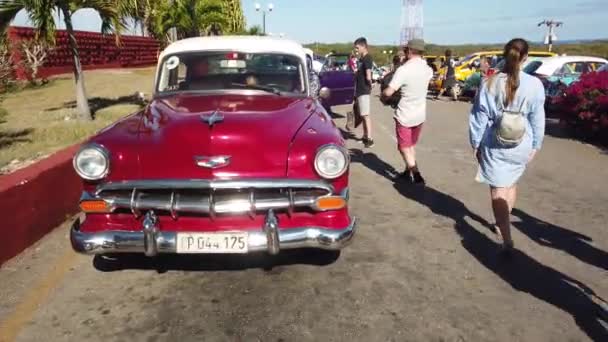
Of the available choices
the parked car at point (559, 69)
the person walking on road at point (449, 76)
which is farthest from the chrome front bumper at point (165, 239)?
the person walking on road at point (449, 76)

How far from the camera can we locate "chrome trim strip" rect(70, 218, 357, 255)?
11.6 ft

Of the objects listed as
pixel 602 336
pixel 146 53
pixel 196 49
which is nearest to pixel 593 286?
pixel 602 336

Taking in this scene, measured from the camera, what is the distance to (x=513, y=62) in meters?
4.09

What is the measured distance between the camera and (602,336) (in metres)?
3.16

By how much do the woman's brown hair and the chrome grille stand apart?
64.6 inches

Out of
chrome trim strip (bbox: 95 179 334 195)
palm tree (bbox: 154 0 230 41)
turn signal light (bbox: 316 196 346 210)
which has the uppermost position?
palm tree (bbox: 154 0 230 41)

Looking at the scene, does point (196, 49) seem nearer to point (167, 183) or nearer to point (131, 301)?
point (167, 183)

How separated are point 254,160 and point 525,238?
8.96ft

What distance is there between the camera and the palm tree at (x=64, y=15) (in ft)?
31.0

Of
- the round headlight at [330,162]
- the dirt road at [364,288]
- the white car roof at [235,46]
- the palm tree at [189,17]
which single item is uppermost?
the palm tree at [189,17]

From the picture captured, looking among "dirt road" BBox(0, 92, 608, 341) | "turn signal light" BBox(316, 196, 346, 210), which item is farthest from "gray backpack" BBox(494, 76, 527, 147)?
"turn signal light" BBox(316, 196, 346, 210)

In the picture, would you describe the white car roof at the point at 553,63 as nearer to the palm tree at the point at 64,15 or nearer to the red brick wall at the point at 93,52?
the palm tree at the point at 64,15

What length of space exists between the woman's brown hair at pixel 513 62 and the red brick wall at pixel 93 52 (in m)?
15.5

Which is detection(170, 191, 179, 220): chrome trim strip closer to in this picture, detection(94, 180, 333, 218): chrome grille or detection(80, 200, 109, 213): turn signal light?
detection(94, 180, 333, 218): chrome grille
